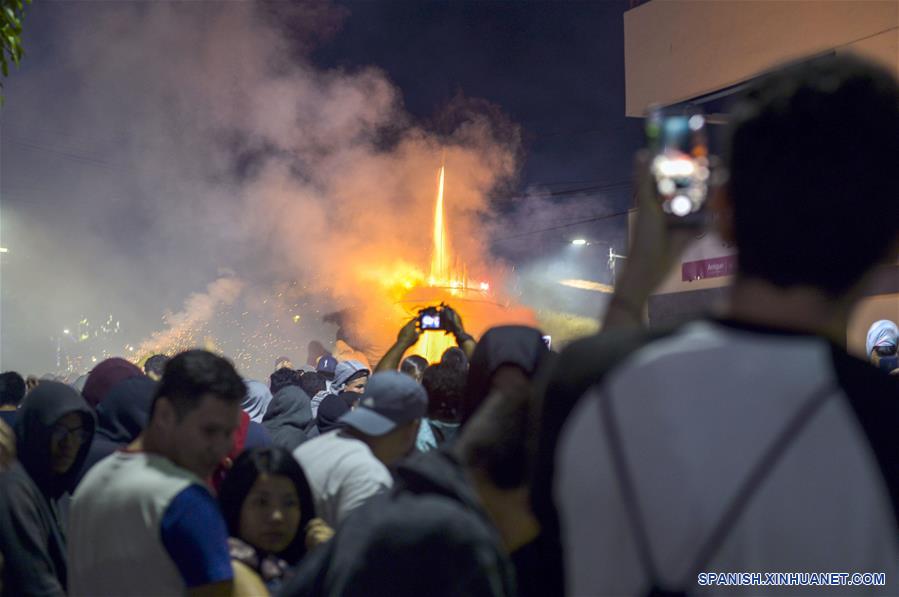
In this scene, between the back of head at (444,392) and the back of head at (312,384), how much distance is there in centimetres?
336

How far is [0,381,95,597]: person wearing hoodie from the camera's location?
3.78 metres

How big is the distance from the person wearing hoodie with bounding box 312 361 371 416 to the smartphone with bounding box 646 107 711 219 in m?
6.02

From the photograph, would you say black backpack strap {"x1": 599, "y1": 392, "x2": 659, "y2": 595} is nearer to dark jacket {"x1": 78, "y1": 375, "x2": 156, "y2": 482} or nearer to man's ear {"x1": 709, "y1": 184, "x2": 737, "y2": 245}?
man's ear {"x1": 709, "y1": 184, "x2": 737, "y2": 245}

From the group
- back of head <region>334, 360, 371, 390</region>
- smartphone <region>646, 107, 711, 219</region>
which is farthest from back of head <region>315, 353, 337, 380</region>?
smartphone <region>646, 107, 711, 219</region>

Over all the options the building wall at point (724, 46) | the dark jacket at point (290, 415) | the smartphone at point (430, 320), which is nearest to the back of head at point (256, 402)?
the dark jacket at point (290, 415)

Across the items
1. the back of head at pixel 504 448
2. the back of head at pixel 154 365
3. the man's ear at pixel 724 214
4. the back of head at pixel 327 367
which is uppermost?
the man's ear at pixel 724 214

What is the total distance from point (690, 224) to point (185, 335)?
33.6 m

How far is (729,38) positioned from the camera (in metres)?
15.7

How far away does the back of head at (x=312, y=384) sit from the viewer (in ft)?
28.0

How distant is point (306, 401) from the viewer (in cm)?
653

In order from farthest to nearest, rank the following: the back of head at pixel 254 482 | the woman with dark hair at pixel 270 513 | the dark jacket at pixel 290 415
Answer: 1. the dark jacket at pixel 290 415
2. the back of head at pixel 254 482
3. the woman with dark hair at pixel 270 513

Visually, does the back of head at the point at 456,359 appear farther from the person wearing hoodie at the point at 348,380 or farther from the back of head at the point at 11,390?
the back of head at the point at 11,390

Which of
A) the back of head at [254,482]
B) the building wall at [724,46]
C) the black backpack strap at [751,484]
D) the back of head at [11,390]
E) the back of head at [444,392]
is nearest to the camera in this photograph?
the black backpack strap at [751,484]

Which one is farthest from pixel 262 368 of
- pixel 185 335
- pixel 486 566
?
pixel 486 566
